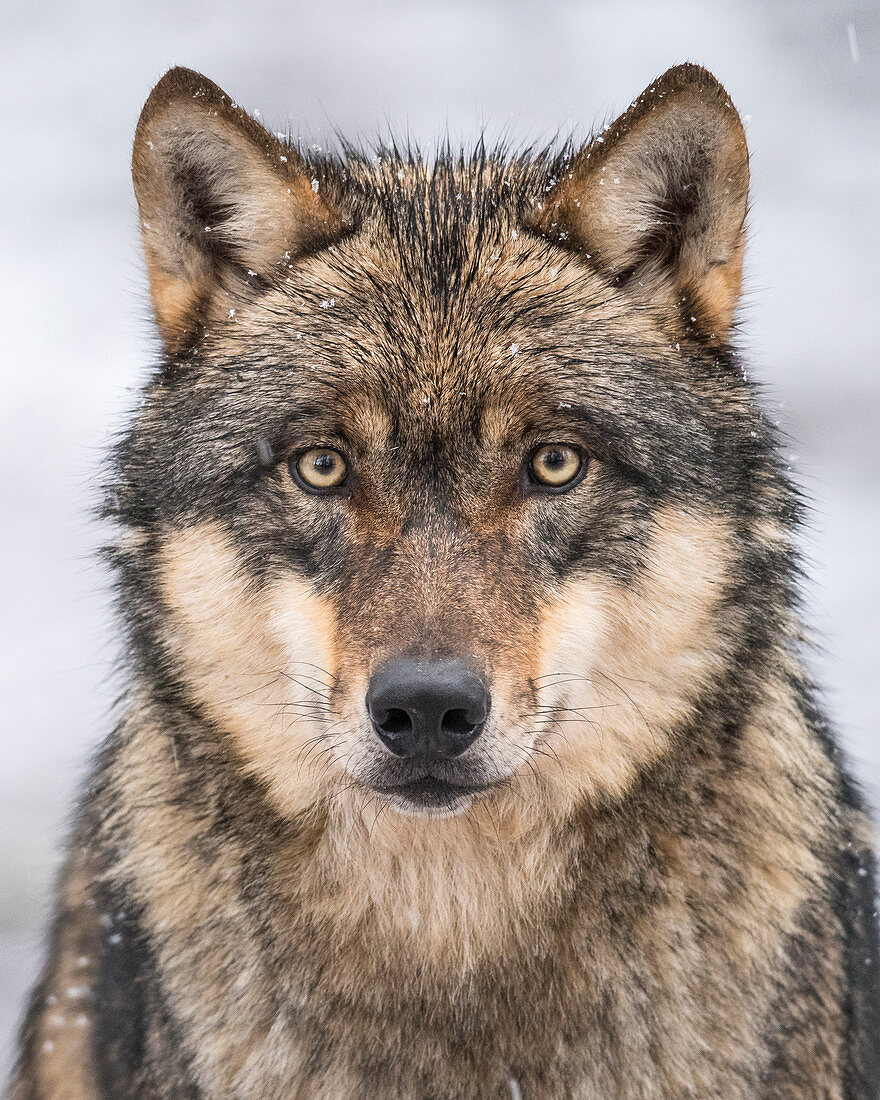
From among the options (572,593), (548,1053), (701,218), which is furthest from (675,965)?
(701,218)

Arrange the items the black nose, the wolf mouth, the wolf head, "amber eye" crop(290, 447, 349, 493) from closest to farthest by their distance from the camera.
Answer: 1. the black nose
2. the wolf mouth
3. the wolf head
4. "amber eye" crop(290, 447, 349, 493)

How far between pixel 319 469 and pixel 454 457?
33cm

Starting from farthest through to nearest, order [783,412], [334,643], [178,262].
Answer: [783,412] → [178,262] → [334,643]

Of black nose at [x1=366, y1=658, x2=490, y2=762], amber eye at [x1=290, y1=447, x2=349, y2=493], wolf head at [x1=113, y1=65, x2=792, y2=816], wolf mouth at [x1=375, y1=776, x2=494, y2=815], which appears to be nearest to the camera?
black nose at [x1=366, y1=658, x2=490, y2=762]

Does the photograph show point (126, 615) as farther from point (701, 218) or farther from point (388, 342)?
point (701, 218)

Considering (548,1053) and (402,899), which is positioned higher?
(402,899)

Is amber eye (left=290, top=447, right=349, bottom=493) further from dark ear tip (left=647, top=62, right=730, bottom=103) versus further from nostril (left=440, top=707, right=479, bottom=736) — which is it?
dark ear tip (left=647, top=62, right=730, bottom=103)

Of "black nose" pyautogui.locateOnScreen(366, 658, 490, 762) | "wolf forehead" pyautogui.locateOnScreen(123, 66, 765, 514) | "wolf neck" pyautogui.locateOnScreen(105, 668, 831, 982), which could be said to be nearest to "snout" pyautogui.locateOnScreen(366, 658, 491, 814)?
"black nose" pyautogui.locateOnScreen(366, 658, 490, 762)

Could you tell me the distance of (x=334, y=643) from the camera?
236 centimetres

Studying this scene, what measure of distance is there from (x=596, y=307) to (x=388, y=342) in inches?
21.4

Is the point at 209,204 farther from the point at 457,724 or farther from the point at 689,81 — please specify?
the point at 457,724

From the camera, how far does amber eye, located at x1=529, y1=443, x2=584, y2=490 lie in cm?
250

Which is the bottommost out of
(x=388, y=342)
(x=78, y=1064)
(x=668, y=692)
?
(x=78, y=1064)

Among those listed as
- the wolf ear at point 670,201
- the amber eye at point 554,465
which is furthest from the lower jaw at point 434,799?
the wolf ear at point 670,201
